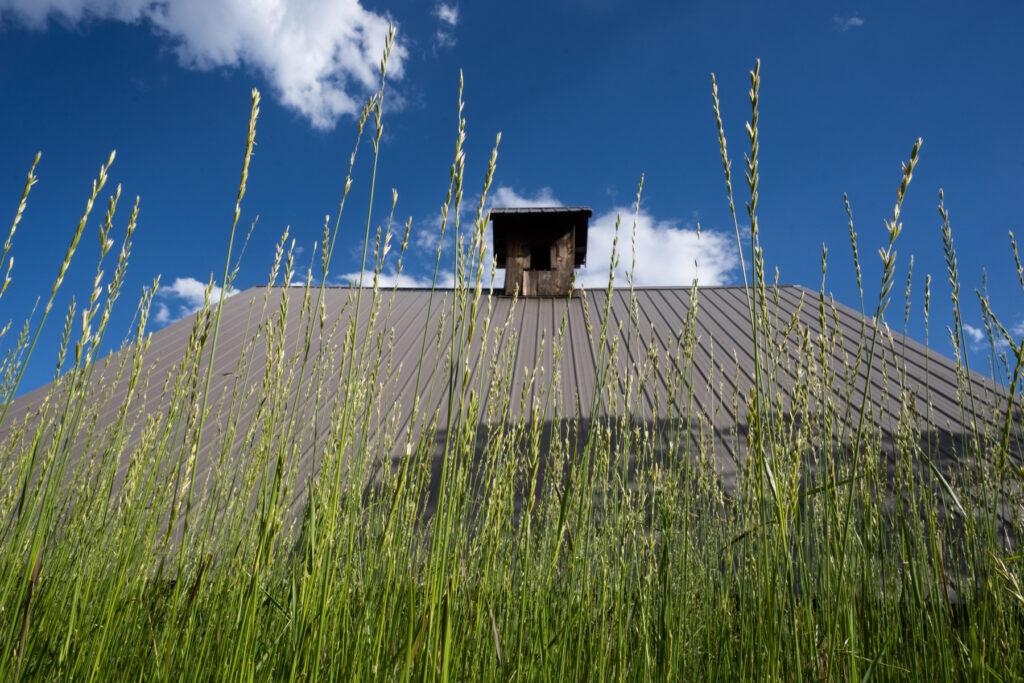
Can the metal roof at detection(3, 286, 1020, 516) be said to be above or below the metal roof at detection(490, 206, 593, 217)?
below

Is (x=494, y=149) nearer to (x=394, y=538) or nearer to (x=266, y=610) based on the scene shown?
(x=394, y=538)

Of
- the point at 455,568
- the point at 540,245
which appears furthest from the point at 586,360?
the point at 455,568

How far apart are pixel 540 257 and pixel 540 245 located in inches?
10.7

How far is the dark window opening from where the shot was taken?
32.9ft

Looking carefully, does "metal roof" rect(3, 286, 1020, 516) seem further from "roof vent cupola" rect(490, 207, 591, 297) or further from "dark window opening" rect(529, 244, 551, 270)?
"dark window opening" rect(529, 244, 551, 270)

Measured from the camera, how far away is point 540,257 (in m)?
10.2

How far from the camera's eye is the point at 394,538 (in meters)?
1.05

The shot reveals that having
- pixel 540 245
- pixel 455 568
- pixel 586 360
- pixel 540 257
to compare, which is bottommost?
pixel 455 568

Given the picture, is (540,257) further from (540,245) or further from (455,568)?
(455,568)

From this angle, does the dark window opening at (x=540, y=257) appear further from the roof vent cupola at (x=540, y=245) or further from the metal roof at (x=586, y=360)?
the metal roof at (x=586, y=360)

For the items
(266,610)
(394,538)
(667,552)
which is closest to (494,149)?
(394,538)

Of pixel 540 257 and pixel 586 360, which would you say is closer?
pixel 586 360

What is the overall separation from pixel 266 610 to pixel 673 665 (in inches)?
39.4

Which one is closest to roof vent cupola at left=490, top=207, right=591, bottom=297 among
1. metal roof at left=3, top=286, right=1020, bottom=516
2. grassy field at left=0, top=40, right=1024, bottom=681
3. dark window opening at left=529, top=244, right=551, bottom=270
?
dark window opening at left=529, top=244, right=551, bottom=270
